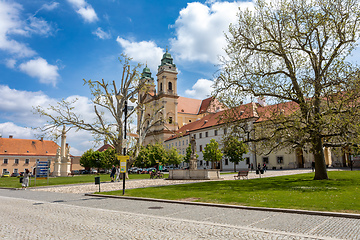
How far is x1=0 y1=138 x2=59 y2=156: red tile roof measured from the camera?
260ft

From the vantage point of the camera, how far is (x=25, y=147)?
272 ft

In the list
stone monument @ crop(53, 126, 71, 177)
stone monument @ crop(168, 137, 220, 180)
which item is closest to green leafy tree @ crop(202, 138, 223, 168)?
stone monument @ crop(53, 126, 71, 177)

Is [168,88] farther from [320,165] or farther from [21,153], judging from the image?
[320,165]

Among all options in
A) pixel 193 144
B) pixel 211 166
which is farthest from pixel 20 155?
pixel 193 144

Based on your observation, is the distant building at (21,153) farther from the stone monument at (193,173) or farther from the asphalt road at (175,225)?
A: the asphalt road at (175,225)

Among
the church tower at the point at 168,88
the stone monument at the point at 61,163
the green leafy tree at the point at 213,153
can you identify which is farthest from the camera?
the church tower at the point at 168,88

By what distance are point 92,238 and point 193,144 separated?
22.1 m

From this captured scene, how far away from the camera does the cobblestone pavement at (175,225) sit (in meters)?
6.69

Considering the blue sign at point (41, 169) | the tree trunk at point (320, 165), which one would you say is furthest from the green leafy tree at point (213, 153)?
the tree trunk at point (320, 165)

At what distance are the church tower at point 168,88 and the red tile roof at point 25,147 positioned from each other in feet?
124

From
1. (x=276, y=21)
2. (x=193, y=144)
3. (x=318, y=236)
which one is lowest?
(x=318, y=236)

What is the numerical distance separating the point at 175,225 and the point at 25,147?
88425 mm

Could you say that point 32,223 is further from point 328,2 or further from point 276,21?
point 328,2

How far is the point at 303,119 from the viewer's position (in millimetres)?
20078
